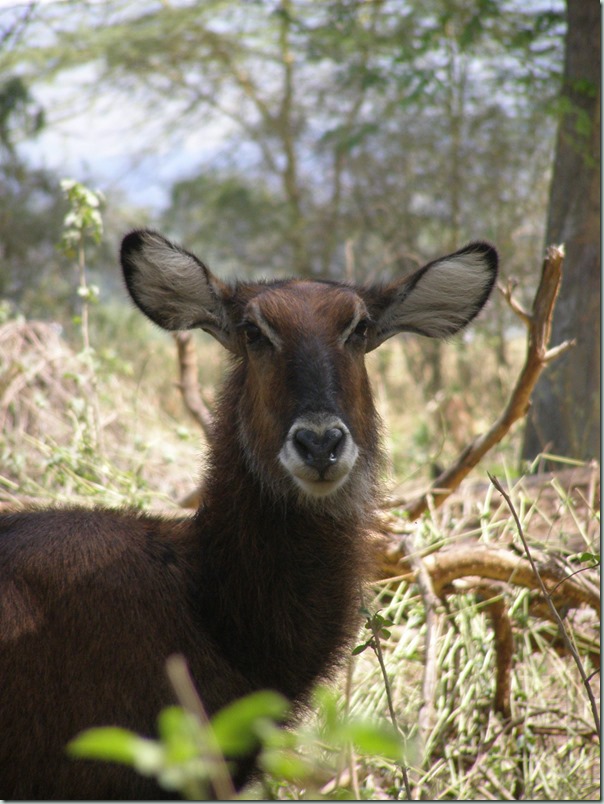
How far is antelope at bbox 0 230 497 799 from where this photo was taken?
3.07 metres

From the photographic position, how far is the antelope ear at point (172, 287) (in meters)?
3.79

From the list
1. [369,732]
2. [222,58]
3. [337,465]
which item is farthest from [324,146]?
[369,732]

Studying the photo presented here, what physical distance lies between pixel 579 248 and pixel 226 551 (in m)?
4.65

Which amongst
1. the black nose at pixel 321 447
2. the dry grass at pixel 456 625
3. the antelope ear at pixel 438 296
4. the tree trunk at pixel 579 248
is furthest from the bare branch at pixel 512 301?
the tree trunk at pixel 579 248

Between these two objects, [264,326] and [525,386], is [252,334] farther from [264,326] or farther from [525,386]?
[525,386]

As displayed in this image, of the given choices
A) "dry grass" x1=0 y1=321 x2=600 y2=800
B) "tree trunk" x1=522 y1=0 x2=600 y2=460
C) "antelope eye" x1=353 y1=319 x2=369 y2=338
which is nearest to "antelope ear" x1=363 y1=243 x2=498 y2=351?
"antelope eye" x1=353 y1=319 x2=369 y2=338

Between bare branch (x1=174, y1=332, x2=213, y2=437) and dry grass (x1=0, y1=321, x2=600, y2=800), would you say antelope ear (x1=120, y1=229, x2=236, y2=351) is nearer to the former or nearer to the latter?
dry grass (x1=0, y1=321, x2=600, y2=800)

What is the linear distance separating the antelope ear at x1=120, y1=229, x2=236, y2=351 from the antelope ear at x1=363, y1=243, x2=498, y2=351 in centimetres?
72

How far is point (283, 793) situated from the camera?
3916 millimetres

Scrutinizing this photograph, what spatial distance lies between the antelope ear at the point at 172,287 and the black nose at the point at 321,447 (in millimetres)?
981

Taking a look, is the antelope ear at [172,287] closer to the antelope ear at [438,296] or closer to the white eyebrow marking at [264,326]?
the white eyebrow marking at [264,326]

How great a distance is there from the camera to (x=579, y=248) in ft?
22.7

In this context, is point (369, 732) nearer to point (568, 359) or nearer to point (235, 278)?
point (235, 278)

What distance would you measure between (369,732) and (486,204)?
41.6ft
